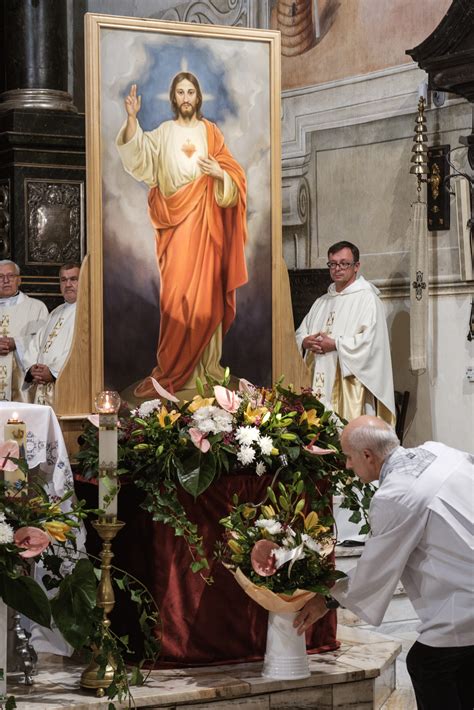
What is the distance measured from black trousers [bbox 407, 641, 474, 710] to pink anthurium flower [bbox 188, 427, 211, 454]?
122 centimetres

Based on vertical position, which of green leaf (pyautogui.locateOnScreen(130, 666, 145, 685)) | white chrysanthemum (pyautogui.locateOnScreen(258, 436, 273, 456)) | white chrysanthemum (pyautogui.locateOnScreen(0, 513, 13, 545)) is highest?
white chrysanthemum (pyautogui.locateOnScreen(258, 436, 273, 456))

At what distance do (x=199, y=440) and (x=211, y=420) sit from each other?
0.35 feet

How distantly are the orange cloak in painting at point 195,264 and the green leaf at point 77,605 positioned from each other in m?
1.27

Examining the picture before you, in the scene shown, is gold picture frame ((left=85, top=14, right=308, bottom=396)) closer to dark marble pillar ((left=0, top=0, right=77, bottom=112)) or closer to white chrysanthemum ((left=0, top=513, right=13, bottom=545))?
white chrysanthemum ((left=0, top=513, right=13, bottom=545))

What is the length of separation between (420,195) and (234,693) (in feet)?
15.8

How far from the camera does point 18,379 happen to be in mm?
8500

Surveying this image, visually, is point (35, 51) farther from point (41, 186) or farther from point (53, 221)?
point (53, 221)

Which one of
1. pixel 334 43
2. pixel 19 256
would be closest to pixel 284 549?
pixel 19 256

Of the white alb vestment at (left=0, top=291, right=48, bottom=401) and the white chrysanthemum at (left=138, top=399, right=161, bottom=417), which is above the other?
the white alb vestment at (left=0, top=291, right=48, bottom=401)

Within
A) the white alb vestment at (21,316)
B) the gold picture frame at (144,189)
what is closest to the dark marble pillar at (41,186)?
the white alb vestment at (21,316)

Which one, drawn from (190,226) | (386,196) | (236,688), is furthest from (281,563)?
(386,196)

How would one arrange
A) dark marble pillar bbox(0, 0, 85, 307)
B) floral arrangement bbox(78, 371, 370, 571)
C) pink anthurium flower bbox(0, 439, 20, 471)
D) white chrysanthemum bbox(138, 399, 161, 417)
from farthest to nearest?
dark marble pillar bbox(0, 0, 85, 307) < white chrysanthemum bbox(138, 399, 161, 417) < floral arrangement bbox(78, 371, 370, 571) < pink anthurium flower bbox(0, 439, 20, 471)

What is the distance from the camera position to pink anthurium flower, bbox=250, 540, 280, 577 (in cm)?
454

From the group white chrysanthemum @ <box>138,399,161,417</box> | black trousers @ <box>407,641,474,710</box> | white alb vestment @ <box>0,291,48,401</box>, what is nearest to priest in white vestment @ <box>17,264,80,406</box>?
white alb vestment @ <box>0,291,48,401</box>
